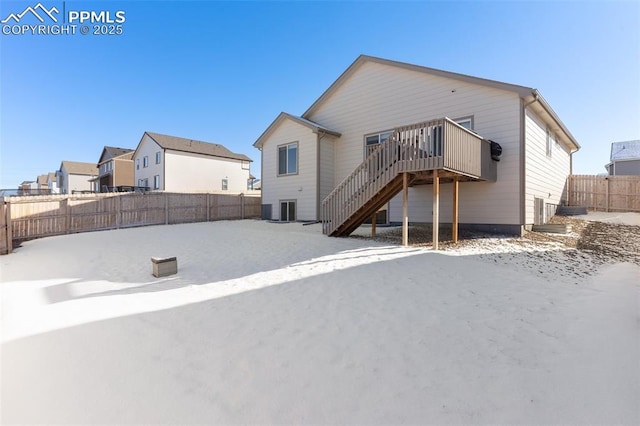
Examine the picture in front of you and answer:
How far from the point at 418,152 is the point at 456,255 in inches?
116

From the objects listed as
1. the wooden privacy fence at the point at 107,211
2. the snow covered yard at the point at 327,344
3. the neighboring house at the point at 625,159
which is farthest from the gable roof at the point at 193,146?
the neighboring house at the point at 625,159

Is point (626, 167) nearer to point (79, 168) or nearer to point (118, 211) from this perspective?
point (118, 211)

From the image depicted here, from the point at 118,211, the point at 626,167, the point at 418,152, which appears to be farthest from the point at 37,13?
the point at 626,167

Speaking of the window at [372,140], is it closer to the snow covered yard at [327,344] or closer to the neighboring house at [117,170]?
the snow covered yard at [327,344]

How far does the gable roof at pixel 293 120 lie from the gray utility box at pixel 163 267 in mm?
9314

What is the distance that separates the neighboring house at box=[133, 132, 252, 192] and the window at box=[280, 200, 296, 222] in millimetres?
16159

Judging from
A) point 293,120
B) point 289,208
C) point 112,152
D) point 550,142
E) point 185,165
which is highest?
point 112,152

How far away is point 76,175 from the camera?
45594mm

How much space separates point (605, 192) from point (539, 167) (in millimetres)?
8712

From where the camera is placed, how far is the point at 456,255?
7.06 meters

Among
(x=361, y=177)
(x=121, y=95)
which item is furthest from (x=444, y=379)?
(x=121, y=95)

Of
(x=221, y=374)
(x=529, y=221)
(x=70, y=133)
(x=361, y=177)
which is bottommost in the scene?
(x=221, y=374)

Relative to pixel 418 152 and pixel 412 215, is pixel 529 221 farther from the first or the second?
pixel 418 152

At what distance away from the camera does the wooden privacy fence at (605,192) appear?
15.4 m
